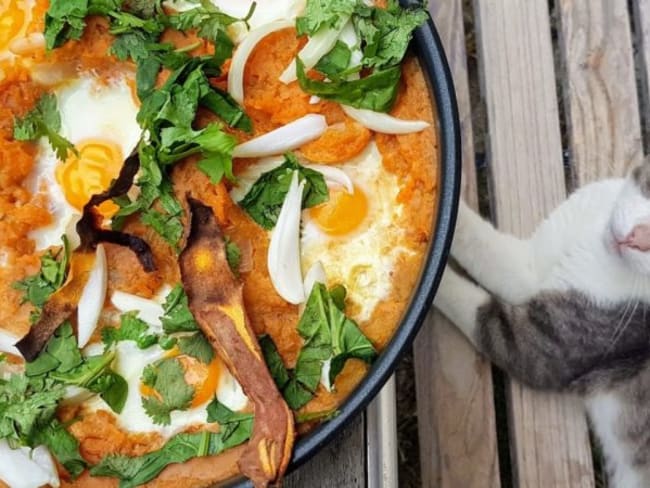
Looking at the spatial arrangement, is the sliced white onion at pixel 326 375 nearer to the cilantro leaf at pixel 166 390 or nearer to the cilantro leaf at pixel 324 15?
the cilantro leaf at pixel 166 390

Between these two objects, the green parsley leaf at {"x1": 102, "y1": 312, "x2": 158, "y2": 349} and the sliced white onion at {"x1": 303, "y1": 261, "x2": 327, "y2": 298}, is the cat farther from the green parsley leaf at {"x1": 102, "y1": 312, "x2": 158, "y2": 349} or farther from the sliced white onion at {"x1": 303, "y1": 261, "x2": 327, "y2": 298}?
the green parsley leaf at {"x1": 102, "y1": 312, "x2": 158, "y2": 349}

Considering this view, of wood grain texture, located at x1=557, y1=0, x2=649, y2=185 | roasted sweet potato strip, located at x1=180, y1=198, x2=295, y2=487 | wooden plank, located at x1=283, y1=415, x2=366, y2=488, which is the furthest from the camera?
wood grain texture, located at x1=557, y1=0, x2=649, y2=185

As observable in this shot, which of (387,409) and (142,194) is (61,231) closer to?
(142,194)

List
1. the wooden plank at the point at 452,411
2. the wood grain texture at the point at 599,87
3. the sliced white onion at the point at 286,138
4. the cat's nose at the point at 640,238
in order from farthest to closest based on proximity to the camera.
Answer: the wood grain texture at the point at 599,87 → the wooden plank at the point at 452,411 → the cat's nose at the point at 640,238 → the sliced white onion at the point at 286,138

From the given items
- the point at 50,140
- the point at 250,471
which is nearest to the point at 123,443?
the point at 250,471

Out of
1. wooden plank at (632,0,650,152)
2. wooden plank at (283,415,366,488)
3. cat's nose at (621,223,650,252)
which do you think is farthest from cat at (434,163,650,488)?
wooden plank at (283,415,366,488)

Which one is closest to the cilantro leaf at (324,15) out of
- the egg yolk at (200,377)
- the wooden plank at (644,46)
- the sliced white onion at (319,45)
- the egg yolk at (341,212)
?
the sliced white onion at (319,45)
